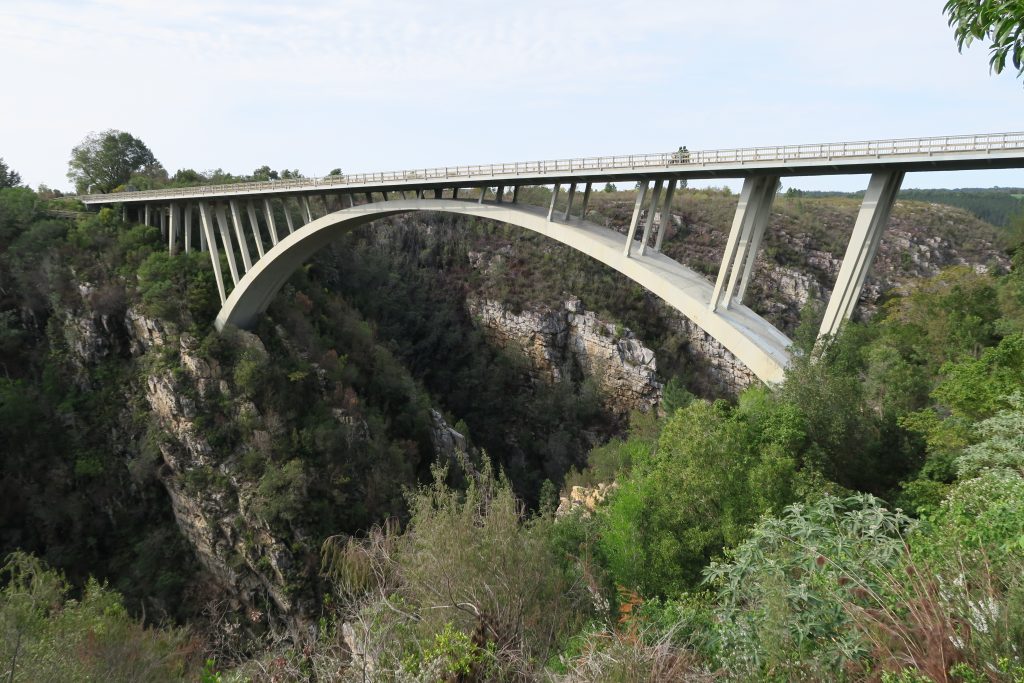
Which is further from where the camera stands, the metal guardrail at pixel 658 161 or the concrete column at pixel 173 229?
the concrete column at pixel 173 229

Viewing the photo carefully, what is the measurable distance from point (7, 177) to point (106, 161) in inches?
240

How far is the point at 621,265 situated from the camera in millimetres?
14320

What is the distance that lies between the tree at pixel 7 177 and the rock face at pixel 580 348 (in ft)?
105

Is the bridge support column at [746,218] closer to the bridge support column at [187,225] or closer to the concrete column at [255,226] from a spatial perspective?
the concrete column at [255,226]

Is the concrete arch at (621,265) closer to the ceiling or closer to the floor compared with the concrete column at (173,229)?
closer to the ceiling

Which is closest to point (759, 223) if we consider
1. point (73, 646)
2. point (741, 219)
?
point (741, 219)

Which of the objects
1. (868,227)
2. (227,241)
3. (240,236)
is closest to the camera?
(868,227)

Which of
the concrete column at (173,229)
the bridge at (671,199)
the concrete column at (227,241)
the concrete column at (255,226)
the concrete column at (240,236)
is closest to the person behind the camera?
the bridge at (671,199)

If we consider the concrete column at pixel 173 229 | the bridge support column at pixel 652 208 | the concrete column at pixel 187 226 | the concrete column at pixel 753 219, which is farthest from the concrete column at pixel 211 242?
the concrete column at pixel 753 219

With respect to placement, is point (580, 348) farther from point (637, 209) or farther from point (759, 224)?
point (759, 224)

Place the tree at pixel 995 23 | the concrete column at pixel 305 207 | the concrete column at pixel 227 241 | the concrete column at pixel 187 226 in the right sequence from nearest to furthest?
1. the tree at pixel 995 23
2. the concrete column at pixel 305 207
3. the concrete column at pixel 227 241
4. the concrete column at pixel 187 226

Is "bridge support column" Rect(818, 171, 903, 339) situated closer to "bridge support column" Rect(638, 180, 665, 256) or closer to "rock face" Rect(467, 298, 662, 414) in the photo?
"bridge support column" Rect(638, 180, 665, 256)

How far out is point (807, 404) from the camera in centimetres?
991

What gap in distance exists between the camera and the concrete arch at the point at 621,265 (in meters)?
12.4
